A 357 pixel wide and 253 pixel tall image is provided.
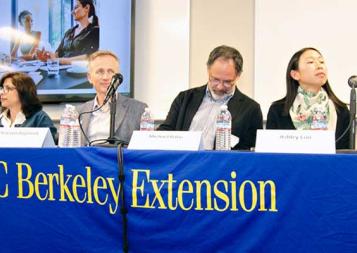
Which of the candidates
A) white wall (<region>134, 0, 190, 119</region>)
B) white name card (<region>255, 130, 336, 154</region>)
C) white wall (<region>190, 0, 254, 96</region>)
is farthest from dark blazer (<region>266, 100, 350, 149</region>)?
white wall (<region>134, 0, 190, 119</region>)

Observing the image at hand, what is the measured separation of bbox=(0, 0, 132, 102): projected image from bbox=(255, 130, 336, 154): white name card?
1.90 meters

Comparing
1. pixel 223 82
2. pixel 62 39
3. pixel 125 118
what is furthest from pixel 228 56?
pixel 62 39

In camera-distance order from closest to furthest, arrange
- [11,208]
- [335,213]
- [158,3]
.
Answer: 1. [335,213]
2. [11,208]
3. [158,3]

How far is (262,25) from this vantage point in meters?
2.97

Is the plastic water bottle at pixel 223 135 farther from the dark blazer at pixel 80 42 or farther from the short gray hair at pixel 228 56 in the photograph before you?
the dark blazer at pixel 80 42

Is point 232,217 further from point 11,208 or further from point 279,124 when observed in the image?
point 279,124

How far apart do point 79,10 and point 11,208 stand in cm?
206

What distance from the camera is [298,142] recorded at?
1.37 metres

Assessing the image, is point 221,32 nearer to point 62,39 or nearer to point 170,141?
point 62,39

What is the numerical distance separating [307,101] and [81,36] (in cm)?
176

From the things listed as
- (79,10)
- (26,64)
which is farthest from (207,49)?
(26,64)

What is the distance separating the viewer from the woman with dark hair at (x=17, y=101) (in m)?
2.68

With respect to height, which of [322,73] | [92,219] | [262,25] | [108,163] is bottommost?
[92,219]

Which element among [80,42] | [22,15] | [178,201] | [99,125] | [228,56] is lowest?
[178,201]
